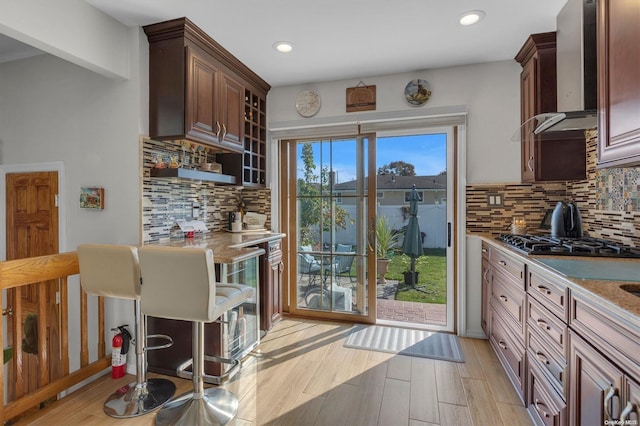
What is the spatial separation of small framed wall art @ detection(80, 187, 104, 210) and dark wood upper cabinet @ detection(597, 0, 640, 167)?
3.13 metres

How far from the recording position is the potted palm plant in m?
3.27

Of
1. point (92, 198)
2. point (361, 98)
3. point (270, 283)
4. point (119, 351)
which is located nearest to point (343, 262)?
point (270, 283)

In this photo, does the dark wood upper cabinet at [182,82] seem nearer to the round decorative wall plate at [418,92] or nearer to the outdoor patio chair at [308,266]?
the outdoor patio chair at [308,266]

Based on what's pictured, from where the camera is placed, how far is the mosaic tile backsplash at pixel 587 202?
191 centimetres

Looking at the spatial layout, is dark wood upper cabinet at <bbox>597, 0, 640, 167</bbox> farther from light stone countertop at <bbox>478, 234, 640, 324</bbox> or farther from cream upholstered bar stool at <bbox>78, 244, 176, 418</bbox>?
cream upholstered bar stool at <bbox>78, 244, 176, 418</bbox>

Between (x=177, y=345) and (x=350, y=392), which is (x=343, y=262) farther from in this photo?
(x=177, y=345)

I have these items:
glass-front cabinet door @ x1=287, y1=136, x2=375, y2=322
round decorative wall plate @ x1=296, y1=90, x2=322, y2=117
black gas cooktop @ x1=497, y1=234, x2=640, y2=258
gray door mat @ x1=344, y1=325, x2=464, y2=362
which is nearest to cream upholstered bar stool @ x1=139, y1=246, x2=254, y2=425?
gray door mat @ x1=344, y1=325, x2=464, y2=362

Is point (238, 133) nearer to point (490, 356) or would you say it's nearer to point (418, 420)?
point (418, 420)

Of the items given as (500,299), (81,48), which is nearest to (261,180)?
(81,48)

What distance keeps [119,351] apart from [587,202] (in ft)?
12.0

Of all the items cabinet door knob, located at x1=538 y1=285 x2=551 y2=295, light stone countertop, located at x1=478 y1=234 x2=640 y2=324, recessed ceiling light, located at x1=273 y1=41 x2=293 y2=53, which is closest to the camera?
light stone countertop, located at x1=478 y1=234 x2=640 y2=324

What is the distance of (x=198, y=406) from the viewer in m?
1.81

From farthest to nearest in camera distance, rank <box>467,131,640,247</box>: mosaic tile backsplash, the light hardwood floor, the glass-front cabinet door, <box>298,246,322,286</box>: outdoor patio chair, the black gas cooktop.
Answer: <box>298,246,322,286</box>: outdoor patio chair
the glass-front cabinet door
<box>467,131,640,247</box>: mosaic tile backsplash
the light hardwood floor
the black gas cooktop

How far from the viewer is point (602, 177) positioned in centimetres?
219
